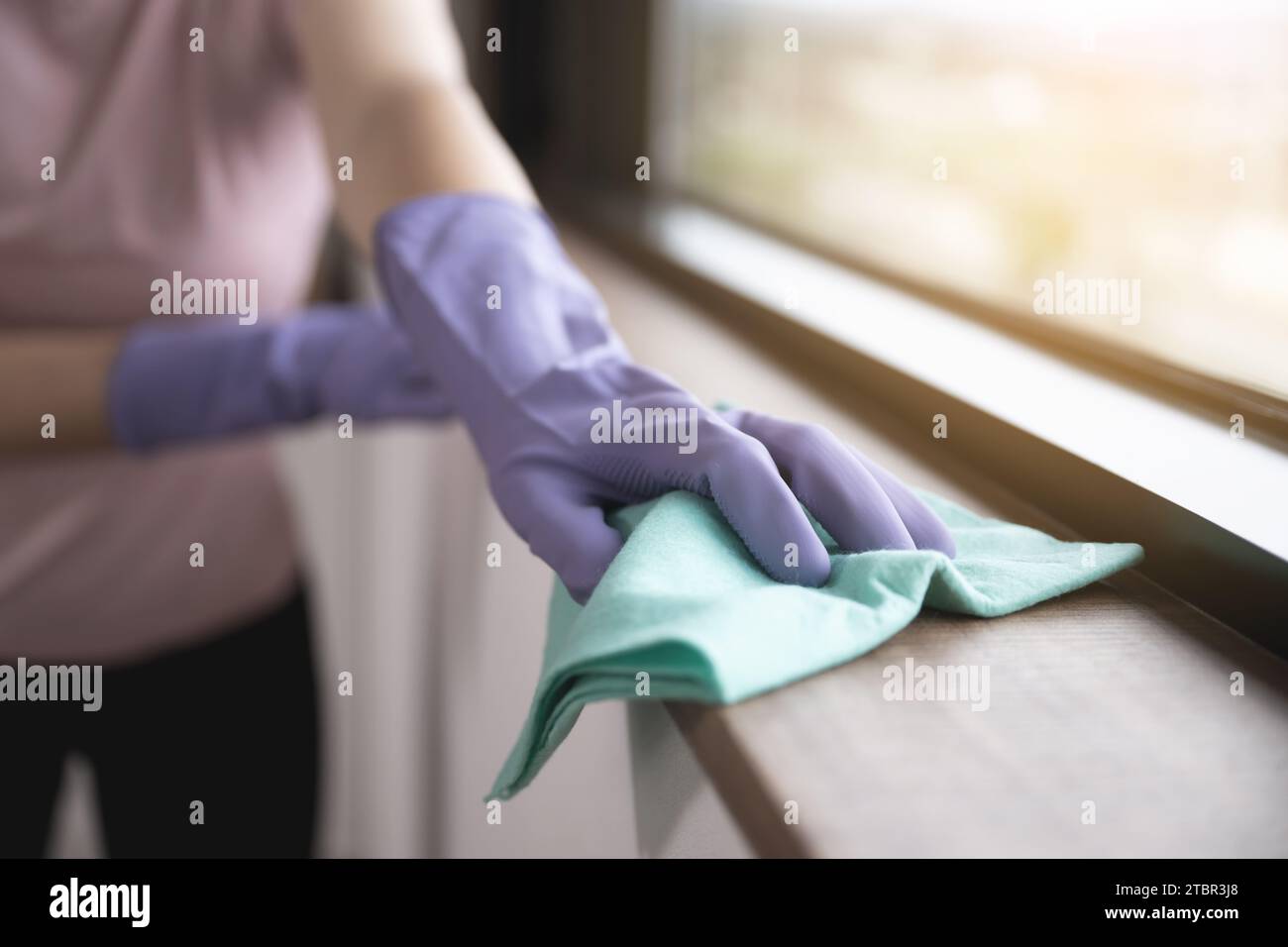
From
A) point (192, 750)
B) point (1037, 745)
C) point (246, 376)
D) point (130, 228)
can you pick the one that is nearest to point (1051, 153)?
point (1037, 745)

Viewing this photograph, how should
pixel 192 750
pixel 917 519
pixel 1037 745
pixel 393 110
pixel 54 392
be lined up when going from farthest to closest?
1. pixel 192 750
2. pixel 54 392
3. pixel 393 110
4. pixel 917 519
5. pixel 1037 745

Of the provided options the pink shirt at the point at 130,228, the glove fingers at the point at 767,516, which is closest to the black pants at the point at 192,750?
the pink shirt at the point at 130,228

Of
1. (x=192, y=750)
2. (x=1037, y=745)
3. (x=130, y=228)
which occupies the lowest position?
(x=192, y=750)

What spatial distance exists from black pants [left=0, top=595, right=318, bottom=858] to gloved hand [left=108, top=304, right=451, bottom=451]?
265mm

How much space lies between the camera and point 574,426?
541 mm

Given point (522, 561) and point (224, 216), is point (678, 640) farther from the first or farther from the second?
point (224, 216)

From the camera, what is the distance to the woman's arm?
2.36 ft

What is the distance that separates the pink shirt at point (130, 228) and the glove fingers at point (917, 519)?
0.70 meters

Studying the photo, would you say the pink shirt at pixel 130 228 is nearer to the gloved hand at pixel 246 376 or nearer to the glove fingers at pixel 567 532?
the gloved hand at pixel 246 376

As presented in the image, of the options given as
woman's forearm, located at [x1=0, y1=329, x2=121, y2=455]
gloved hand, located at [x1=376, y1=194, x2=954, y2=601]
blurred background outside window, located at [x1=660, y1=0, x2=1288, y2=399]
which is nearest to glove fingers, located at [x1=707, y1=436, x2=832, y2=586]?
gloved hand, located at [x1=376, y1=194, x2=954, y2=601]

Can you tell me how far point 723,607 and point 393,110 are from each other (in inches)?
20.0

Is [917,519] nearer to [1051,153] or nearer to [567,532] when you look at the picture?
[567,532]

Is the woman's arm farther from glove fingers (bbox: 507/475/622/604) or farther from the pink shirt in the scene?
glove fingers (bbox: 507/475/622/604)

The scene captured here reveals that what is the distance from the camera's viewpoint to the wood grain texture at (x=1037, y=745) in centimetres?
34
